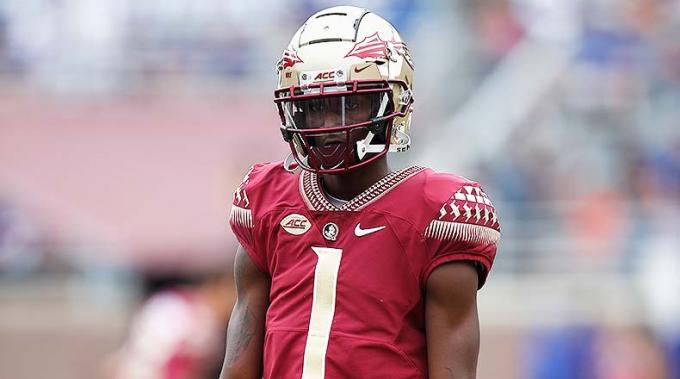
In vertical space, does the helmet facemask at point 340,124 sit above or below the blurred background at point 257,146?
above

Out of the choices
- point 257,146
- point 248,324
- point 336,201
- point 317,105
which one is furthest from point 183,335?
point 317,105

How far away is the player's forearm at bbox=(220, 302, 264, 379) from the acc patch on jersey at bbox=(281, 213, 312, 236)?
0.24m

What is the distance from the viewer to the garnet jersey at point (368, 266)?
3191 mm

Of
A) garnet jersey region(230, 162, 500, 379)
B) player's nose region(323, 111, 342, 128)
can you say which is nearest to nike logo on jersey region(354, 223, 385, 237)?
garnet jersey region(230, 162, 500, 379)

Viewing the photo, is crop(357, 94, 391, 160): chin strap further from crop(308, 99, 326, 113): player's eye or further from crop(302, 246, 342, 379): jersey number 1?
crop(302, 246, 342, 379): jersey number 1

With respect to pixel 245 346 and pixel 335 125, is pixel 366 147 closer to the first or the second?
pixel 335 125

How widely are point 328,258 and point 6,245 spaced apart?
25.3 ft

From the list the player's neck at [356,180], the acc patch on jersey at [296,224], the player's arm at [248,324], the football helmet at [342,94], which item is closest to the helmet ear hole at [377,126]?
the football helmet at [342,94]

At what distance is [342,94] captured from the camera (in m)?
3.23

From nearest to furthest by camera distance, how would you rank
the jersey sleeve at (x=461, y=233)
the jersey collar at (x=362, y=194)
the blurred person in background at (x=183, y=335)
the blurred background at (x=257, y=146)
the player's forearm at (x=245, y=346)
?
the jersey sleeve at (x=461, y=233)
the jersey collar at (x=362, y=194)
the player's forearm at (x=245, y=346)
the blurred person in background at (x=183, y=335)
the blurred background at (x=257, y=146)

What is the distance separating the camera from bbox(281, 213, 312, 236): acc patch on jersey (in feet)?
10.8

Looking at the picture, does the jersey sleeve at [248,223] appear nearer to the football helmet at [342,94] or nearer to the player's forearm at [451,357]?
the football helmet at [342,94]

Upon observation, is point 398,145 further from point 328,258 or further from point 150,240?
point 150,240

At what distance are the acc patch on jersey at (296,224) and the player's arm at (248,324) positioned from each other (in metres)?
0.16
